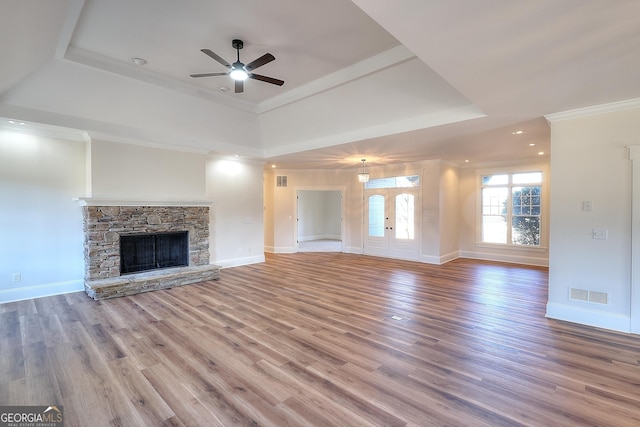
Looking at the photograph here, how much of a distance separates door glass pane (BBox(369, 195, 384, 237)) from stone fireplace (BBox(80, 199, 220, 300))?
492cm

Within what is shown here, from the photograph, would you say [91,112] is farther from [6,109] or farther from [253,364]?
[253,364]

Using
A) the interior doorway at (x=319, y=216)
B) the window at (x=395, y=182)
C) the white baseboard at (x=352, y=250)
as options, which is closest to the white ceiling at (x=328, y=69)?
the window at (x=395, y=182)

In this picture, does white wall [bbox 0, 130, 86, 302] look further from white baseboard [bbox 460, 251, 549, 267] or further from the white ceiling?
white baseboard [bbox 460, 251, 549, 267]

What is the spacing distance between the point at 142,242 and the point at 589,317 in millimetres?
7310

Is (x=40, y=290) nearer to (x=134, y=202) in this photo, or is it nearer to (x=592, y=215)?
(x=134, y=202)

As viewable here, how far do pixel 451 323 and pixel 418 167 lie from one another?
5.22m

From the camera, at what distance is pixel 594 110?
142 inches

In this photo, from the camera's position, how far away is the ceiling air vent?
31.3 ft

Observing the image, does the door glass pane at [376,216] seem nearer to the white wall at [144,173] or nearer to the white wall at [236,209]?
the white wall at [236,209]

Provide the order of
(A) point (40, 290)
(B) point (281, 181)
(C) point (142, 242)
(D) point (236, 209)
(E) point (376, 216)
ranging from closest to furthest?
(A) point (40, 290)
(C) point (142, 242)
(D) point (236, 209)
(E) point (376, 216)
(B) point (281, 181)

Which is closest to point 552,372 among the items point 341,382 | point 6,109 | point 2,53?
point 341,382

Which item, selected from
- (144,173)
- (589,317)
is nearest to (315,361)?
(589,317)

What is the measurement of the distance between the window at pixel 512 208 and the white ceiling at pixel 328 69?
4.60 ft

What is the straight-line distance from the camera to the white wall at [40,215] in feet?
15.3
